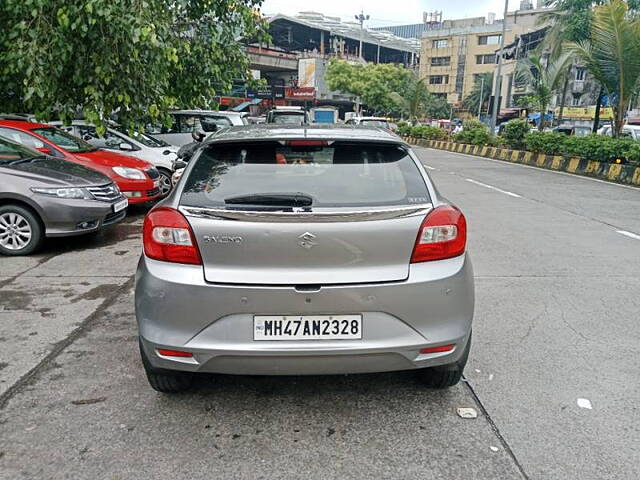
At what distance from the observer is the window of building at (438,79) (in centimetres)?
7804

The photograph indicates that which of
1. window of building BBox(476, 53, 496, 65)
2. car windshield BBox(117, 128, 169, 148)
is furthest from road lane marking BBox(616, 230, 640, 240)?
window of building BBox(476, 53, 496, 65)

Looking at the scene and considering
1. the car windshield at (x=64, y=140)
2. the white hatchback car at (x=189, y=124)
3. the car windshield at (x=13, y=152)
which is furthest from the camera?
the white hatchback car at (x=189, y=124)

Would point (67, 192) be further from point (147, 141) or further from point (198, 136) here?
point (147, 141)

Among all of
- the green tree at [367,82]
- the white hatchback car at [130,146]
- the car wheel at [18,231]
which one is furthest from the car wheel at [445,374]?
the green tree at [367,82]

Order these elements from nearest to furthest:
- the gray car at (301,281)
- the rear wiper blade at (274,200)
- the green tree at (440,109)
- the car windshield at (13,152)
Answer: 1. the gray car at (301,281)
2. the rear wiper blade at (274,200)
3. the car windshield at (13,152)
4. the green tree at (440,109)

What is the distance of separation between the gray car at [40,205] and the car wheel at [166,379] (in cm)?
408

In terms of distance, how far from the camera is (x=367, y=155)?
326cm

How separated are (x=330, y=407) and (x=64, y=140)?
7549 millimetres

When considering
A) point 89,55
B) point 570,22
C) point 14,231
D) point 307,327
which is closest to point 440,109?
point 570,22

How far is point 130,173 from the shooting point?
30.4 feet

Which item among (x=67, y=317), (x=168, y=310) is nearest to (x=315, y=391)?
(x=168, y=310)

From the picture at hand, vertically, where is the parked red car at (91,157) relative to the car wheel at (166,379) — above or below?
above

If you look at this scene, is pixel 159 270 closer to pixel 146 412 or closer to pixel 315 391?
pixel 146 412

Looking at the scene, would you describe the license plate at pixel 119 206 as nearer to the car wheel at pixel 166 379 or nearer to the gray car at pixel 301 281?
the car wheel at pixel 166 379
